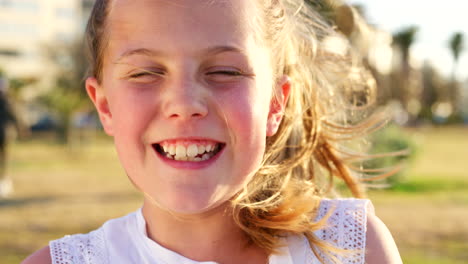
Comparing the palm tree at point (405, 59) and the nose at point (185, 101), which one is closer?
the nose at point (185, 101)

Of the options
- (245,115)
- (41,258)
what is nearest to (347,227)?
(245,115)

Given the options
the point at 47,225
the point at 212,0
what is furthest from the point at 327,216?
the point at 47,225

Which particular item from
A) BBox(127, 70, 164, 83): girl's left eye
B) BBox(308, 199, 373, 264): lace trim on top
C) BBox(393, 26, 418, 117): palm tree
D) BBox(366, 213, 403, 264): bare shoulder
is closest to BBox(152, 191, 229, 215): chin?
BBox(127, 70, 164, 83): girl's left eye

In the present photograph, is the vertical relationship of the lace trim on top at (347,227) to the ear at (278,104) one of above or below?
below

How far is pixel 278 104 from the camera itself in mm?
1813

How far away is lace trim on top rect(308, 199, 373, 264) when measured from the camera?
5.75ft

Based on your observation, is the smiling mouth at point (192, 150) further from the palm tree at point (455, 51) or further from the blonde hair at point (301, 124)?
the palm tree at point (455, 51)

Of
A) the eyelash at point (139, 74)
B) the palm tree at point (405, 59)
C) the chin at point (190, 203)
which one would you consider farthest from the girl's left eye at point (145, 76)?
the palm tree at point (405, 59)

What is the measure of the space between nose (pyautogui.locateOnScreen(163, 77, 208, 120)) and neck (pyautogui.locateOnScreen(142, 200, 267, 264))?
37cm

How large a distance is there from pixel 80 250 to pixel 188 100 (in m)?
0.67

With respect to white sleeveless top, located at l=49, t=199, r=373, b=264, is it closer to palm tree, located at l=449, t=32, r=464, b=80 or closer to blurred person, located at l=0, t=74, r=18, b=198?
blurred person, located at l=0, t=74, r=18, b=198

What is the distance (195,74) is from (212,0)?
0.20 meters

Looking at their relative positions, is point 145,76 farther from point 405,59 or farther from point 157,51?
point 405,59

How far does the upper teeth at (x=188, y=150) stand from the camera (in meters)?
1.50
